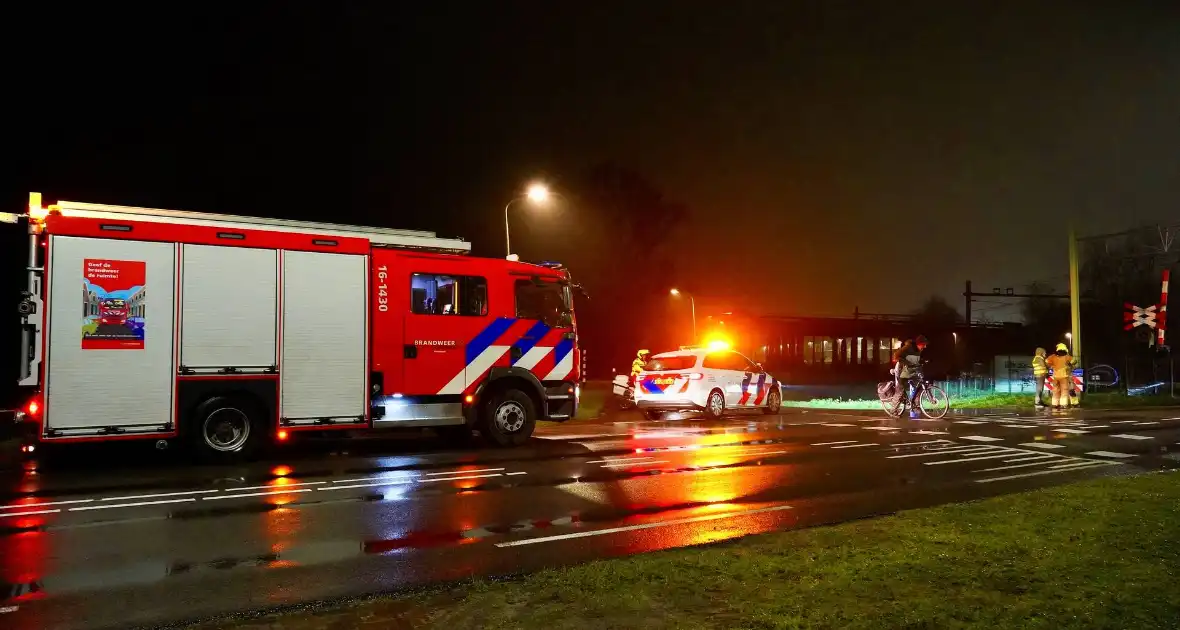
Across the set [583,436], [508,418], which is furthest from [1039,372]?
[508,418]

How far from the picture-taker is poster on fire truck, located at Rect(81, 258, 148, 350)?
10148 millimetres

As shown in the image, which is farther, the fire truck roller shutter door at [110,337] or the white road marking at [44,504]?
the fire truck roller shutter door at [110,337]

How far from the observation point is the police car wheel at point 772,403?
2069cm

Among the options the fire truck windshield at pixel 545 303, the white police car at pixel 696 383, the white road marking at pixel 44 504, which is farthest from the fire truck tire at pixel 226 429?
the white police car at pixel 696 383

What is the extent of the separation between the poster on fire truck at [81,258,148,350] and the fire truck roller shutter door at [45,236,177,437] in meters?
0.01

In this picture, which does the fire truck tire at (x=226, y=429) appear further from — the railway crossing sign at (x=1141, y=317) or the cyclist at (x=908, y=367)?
the railway crossing sign at (x=1141, y=317)

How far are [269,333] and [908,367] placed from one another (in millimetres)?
13837

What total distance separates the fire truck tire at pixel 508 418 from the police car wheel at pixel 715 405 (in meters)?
6.27

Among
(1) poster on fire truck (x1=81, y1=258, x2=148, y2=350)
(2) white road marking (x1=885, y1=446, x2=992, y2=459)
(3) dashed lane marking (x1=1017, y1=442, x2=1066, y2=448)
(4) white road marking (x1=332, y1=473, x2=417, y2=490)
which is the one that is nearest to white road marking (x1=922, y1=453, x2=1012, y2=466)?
(2) white road marking (x1=885, y1=446, x2=992, y2=459)

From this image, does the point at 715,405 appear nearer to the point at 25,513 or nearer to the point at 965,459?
the point at 965,459

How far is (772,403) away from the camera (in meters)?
20.9

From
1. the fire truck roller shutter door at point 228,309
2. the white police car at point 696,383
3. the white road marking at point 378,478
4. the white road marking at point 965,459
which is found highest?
the fire truck roller shutter door at point 228,309

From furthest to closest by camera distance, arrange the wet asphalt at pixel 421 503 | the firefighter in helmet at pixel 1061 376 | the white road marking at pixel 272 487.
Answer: the firefighter in helmet at pixel 1061 376 < the white road marking at pixel 272 487 < the wet asphalt at pixel 421 503

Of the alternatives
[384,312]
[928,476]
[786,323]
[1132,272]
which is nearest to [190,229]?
[384,312]
